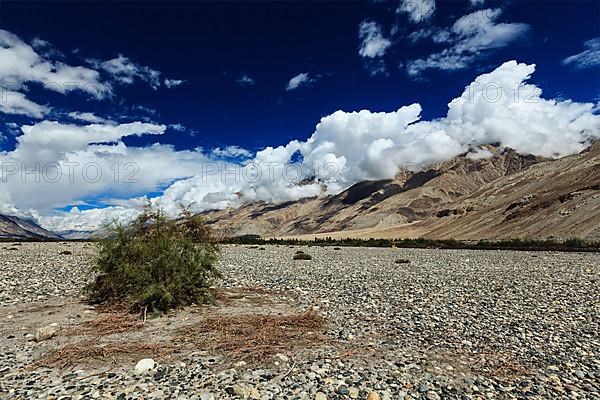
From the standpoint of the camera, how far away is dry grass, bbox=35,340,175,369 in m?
7.77

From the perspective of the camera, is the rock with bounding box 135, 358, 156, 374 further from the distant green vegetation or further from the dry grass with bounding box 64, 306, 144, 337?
the distant green vegetation

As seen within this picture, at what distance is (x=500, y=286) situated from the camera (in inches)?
691

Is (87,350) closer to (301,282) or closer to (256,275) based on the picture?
(301,282)

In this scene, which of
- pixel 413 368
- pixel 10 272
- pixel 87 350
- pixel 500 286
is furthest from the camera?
pixel 10 272

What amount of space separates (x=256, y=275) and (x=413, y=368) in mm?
15656

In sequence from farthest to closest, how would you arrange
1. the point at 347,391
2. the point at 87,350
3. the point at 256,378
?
the point at 87,350 < the point at 256,378 < the point at 347,391

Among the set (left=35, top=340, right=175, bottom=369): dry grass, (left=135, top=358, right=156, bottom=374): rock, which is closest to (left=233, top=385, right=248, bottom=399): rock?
(left=135, top=358, right=156, bottom=374): rock

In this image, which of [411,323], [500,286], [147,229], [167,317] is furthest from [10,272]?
[500,286]

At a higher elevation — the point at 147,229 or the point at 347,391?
the point at 147,229

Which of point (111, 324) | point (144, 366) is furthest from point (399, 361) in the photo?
point (111, 324)

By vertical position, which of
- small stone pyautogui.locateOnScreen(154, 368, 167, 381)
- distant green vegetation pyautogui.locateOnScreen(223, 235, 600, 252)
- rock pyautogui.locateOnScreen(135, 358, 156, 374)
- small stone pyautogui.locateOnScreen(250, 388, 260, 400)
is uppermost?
distant green vegetation pyautogui.locateOnScreen(223, 235, 600, 252)

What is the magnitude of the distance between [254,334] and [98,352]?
3421 mm

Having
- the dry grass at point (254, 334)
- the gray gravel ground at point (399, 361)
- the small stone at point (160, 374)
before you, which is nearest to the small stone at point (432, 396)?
the gray gravel ground at point (399, 361)

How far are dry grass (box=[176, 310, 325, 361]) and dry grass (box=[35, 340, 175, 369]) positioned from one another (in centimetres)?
82
